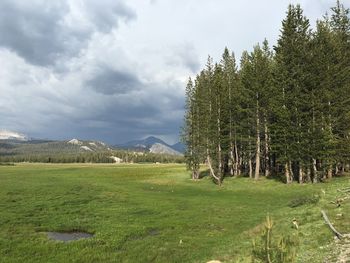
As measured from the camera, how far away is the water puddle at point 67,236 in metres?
28.5

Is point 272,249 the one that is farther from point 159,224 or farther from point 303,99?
point 303,99

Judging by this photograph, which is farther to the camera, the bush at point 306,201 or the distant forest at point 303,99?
the distant forest at point 303,99

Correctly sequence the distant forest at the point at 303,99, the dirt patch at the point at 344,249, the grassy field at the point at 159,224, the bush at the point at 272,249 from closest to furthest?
the bush at the point at 272,249
the dirt patch at the point at 344,249
the grassy field at the point at 159,224
the distant forest at the point at 303,99

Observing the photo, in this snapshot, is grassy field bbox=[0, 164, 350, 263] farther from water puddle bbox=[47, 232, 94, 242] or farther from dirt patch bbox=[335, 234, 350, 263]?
water puddle bbox=[47, 232, 94, 242]

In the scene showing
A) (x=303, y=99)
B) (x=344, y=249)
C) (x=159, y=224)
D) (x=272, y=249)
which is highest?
(x=303, y=99)

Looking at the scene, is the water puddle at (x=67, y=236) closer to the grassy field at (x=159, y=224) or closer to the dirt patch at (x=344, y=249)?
the grassy field at (x=159, y=224)

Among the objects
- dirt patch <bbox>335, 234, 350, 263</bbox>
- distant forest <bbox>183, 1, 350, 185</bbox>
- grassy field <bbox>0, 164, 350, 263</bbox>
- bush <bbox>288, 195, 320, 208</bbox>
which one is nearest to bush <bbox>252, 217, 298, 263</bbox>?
dirt patch <bbox>335, 234, 350, 263</bbox>

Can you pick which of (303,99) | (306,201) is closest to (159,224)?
(306,201)

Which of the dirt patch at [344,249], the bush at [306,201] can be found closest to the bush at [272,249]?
the dirt patch at [344,249]

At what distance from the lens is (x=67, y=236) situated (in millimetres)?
29562

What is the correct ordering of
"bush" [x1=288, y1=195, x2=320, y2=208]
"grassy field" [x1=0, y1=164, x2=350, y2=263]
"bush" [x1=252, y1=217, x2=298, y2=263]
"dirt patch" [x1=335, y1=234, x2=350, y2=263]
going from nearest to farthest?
1. "bush" [x1=252, y1=217, x2=298, y2=263]
2. "dirt patch" [x1=335, y1=234, x2=350, y2=263]
3. "grassy field" [x1=0, y1=164, x2=350, y2=263]
4. "bush" [x1=288, y1=195, x2=320, y2=208]

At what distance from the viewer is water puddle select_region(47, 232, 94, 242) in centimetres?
2850

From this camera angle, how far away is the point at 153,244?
25594mm

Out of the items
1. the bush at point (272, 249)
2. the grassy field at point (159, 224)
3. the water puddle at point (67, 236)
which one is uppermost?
the bush at point (272, 249)
